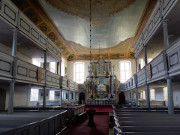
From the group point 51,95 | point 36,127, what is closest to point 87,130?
point 36,127

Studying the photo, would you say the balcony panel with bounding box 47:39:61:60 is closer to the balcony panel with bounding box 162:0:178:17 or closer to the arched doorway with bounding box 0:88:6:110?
the arched doorway with bounding box 0:88:6:110

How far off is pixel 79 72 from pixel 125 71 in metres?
6.98

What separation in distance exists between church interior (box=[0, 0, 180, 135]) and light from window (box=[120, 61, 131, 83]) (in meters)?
0.15

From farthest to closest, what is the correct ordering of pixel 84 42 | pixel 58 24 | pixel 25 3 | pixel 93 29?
1. pixel 84 42
2. pixel 93 29
3. pixel 58 24
4. pixel 25 3

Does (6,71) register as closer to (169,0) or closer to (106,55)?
(169,0)

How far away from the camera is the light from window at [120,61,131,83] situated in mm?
24703

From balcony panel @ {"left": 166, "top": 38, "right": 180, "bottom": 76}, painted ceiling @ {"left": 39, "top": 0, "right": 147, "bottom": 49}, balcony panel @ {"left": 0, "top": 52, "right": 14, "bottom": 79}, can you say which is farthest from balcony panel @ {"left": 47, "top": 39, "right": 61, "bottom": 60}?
balcony panel @ {"left": 166, "top": 38, "right": 180, "bottom": 76}

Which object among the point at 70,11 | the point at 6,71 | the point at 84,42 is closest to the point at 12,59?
the point at 6,71

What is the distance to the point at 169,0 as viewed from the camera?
6.76m

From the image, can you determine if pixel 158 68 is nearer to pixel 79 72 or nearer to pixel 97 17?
pixel 97 17

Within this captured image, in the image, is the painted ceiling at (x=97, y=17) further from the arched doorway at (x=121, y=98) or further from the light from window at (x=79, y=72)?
the arched doorway at (x=121, y=98)

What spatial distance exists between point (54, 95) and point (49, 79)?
8701 mm

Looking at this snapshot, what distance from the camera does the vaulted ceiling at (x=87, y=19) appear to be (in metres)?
12.3

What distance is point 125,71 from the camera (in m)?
25.0
